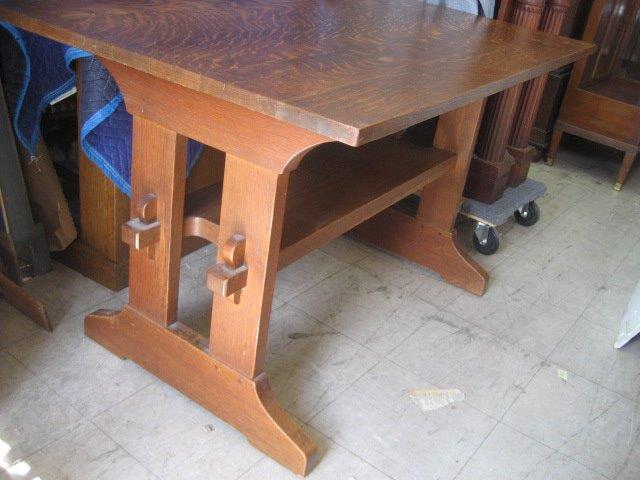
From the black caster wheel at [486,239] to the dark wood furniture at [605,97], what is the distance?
1231 millimetres

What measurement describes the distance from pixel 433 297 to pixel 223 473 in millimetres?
971

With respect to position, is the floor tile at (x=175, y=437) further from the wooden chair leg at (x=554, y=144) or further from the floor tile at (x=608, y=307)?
the wooden chair leg at (x=554, y=144)

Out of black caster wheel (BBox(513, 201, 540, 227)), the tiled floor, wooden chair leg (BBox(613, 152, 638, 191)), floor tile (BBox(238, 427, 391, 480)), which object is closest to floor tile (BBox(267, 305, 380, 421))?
the tiled floor

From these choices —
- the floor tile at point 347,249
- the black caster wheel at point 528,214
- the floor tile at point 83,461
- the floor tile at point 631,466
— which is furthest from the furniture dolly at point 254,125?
the black caster wheel at point 528,214

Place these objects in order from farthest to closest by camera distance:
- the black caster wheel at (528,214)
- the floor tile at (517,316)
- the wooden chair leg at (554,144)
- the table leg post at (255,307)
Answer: the wooden chair leg at (554,144) → the black caster wheel at (528,214) → the floor tile at (517,316) → the table leg post at (255,307)

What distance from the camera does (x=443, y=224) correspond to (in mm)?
2219

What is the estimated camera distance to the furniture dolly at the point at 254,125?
1.12 metres

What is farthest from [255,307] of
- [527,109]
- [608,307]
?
[527,109]

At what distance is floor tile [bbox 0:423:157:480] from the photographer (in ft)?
4.43

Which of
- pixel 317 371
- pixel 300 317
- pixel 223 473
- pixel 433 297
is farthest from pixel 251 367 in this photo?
pixel 433 297

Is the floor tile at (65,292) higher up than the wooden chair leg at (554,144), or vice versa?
the wooden chair leg at (554,144)

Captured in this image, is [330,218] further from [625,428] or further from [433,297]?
[625,428]

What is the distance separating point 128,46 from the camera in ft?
3.79

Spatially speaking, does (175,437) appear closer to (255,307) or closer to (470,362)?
(255,307)
